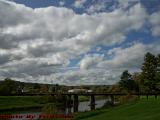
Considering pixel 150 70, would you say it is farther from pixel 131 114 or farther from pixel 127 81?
pixel 131 114

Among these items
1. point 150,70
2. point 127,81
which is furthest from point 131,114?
point 127,81

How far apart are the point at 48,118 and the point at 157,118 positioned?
21.5m

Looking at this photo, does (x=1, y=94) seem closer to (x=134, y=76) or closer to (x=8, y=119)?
(x=134, y=76)

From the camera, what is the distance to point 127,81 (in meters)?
160

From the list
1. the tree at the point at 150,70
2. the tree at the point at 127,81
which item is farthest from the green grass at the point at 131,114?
the tree at the point at 127,81

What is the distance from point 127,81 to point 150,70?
47890 millimetres

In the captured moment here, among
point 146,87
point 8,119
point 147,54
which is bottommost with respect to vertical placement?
point 8,119

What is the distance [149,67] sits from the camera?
368 ft

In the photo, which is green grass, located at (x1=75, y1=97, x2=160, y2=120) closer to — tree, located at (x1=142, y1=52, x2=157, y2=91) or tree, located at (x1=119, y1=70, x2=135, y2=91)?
tree, located at (x1=142, y1=52, x2=157, y2=91)

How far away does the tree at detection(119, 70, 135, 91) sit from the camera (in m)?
160

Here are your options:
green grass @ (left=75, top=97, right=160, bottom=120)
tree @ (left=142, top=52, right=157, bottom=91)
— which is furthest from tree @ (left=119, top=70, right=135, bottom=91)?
green grass @ (left=75, top=97, right=160, bottom=120)

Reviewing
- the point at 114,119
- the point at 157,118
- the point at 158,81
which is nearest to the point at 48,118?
the point at 114,119

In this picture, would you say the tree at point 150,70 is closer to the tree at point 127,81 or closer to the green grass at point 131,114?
the tree at point 127,81

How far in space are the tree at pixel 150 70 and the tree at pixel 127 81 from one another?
45939 millimetres
